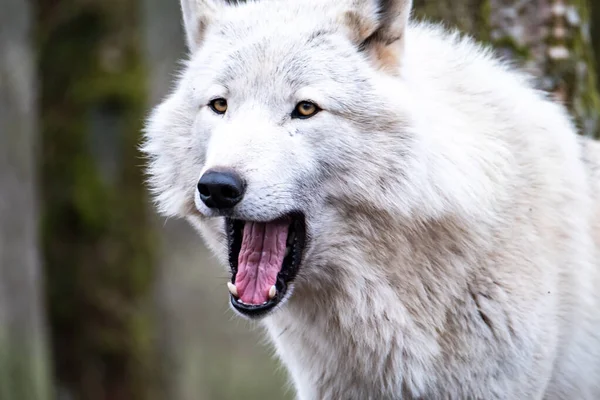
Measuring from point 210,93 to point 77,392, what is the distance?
512cm

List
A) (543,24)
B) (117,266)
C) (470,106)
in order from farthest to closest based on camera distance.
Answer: (117,266)
(543,24)
(470,106)

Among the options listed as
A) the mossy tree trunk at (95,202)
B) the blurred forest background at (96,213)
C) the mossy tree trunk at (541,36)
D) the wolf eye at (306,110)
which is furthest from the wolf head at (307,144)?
the mossy tree trunk at (95,202)

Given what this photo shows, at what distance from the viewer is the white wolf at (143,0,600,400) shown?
12.0ft

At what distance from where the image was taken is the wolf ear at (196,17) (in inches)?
167

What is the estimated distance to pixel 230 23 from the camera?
4.10 m

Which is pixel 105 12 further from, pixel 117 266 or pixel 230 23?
pixel 230 23

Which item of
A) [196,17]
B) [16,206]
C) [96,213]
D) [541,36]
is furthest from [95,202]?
[16,206]

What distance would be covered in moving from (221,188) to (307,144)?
426mm

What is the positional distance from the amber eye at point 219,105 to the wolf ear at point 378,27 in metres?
0.63

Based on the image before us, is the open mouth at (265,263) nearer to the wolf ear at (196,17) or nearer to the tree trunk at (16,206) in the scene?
the wolf ear at (196,17)

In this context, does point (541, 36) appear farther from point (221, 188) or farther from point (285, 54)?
point (221, 188)

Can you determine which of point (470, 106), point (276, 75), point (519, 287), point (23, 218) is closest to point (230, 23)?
point (276, 75)

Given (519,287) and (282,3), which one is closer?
(519,287)

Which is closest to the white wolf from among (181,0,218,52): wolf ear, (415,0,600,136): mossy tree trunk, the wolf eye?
the wolf eye
